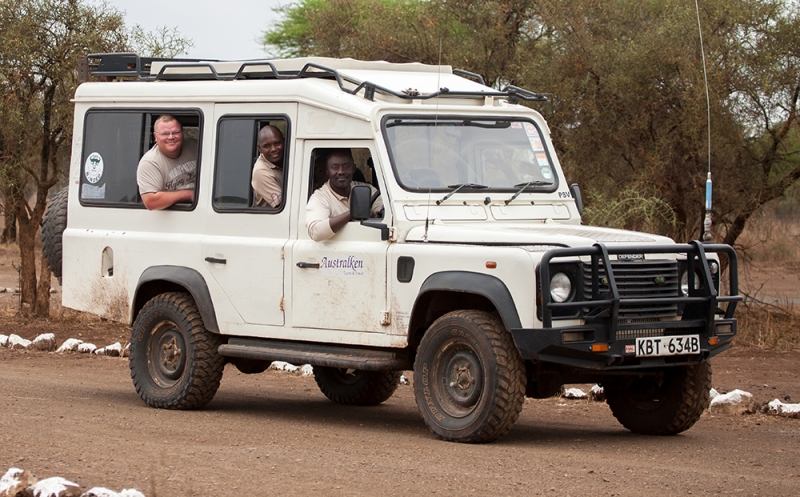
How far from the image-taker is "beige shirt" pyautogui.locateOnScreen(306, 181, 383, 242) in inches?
343

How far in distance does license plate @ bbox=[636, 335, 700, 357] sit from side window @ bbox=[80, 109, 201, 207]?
408 cm

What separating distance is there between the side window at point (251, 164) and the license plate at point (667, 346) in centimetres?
294

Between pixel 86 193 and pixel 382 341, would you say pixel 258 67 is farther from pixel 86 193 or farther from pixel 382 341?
pixel 382 341

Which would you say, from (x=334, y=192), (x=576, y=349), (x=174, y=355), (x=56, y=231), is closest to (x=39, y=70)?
(x=56, y=231)

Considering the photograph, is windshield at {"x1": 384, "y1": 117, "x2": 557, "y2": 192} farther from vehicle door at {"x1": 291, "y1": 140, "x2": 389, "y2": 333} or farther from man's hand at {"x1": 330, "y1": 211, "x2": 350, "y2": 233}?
man's hand at {"x1": 330, "y1": 211, "x2": 350, "y2": 233}

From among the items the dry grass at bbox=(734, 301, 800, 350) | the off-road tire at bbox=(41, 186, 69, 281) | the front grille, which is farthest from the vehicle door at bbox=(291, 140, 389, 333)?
the dry grass at bbox=(734, 301, 800, 350)

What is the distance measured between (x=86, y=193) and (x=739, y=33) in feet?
28.8

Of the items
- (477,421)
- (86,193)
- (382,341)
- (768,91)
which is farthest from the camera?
(768,91)

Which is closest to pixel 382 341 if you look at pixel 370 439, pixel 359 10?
pixel 370 439

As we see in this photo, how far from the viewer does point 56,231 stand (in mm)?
10523

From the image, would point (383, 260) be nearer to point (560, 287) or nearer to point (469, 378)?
point (469, 378)

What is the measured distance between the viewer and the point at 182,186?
989 cm

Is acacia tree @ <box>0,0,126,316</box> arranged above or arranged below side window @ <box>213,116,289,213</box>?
above

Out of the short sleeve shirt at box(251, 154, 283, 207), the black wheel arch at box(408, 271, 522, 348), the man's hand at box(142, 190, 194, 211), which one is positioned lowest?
the black wheel arch at box(408, 271, 522, 348)
